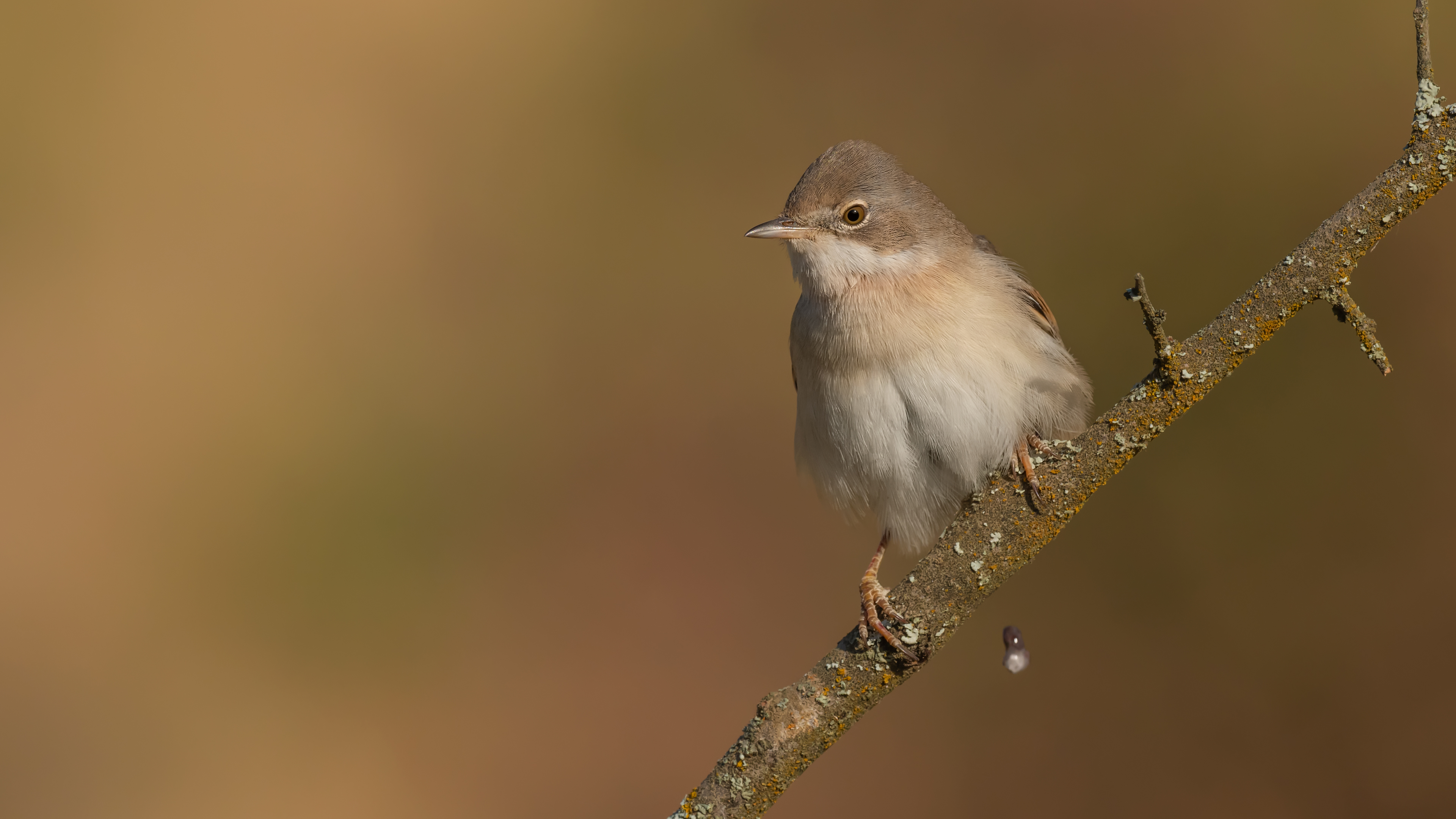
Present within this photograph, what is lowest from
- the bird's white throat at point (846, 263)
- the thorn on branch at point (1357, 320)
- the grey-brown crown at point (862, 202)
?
the thorn on branch at point (1357, 320)

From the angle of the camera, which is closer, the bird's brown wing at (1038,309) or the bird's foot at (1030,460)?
the bird's foot at (1030,460)

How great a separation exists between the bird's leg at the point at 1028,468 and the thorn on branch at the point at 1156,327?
0.38 metres

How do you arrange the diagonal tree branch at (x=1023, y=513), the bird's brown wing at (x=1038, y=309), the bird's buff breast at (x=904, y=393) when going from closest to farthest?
the diagonal tree branch at (x=1023, y=513) → the bird's buff breast at (x=904, y=393) → the bird's brown wing at (x=1038, y=309)

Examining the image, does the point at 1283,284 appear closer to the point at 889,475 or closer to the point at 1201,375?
the point at 1201,375

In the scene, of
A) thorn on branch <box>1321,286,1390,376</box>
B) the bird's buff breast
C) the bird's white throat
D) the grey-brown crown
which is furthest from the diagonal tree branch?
the grey-brown crown

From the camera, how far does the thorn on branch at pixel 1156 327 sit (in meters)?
1.95

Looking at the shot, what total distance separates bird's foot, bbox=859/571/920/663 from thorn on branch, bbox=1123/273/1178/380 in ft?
2.67

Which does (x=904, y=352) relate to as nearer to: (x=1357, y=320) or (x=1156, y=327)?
(x=1156, y=327)

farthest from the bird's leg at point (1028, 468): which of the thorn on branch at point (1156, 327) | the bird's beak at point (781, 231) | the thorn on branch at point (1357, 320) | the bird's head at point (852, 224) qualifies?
the bird's beak at point (781, 231)

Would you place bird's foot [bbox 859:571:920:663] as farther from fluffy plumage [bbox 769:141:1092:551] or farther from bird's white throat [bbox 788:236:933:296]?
bird's white throat [bbox 788:236:933:296]

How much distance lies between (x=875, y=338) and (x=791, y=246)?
0.51 metres

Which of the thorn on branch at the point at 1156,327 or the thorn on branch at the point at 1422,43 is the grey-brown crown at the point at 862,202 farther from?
the thorn on branch at the point at 1422,43

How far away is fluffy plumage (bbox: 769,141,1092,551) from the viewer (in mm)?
3107

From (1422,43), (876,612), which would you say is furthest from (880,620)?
(1422,43)
